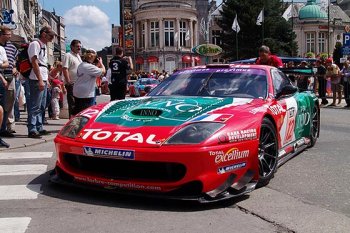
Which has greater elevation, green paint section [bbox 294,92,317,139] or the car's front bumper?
green paint section [bbox 294,92,317,139]

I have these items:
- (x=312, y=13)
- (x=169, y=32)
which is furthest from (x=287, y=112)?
(x=312, y=13)

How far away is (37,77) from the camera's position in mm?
8438

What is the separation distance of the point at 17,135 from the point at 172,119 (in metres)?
5.39

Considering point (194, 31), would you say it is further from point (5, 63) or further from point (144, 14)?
point (5, 63)

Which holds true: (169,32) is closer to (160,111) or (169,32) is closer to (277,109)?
(277,109)

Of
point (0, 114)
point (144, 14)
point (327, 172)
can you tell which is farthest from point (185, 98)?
point (144, 14)

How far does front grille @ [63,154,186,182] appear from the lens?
440cm

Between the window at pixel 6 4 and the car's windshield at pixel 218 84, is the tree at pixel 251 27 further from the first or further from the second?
the car's windshield at pixel 218 84

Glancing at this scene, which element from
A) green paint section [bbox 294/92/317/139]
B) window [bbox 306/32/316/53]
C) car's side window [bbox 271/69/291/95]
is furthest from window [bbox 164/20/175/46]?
car's side window [bbox 271/69/291/95]

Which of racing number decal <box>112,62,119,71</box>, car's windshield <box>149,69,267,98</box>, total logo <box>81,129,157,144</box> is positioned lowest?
total logo <box>81,129,157,144</box>

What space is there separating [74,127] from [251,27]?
189 feet

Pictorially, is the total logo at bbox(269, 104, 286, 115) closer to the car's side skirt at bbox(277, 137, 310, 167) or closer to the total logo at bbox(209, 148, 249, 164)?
the car's side skirt at bbox(277, 137, 310, 167)

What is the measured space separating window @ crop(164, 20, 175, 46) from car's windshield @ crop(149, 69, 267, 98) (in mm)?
78677

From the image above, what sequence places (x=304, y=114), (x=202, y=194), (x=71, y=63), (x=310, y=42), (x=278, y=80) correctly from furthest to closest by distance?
(x=310, y=42), (x=71, y=63), (x=304, y=114), (x=278, y=80), (x=202, y=194)
